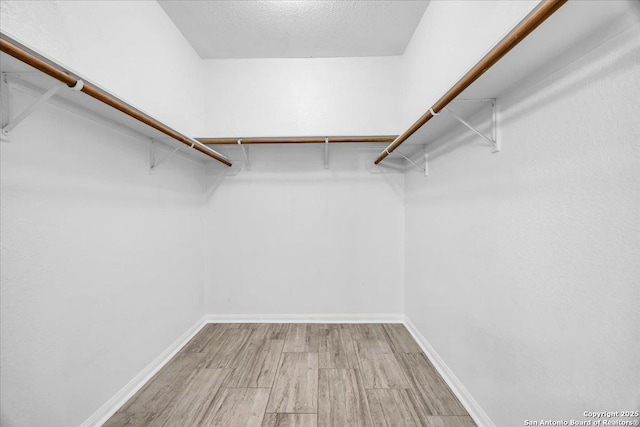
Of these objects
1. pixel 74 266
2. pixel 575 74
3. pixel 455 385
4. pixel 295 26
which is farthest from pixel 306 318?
pixel 295 26

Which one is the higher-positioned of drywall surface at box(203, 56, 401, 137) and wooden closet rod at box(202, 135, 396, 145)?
drywall surface at box(203, 56, 401, 137)

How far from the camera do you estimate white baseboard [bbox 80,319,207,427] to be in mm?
1293

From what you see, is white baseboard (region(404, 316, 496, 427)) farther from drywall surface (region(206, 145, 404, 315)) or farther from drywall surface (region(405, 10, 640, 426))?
drywall surface (region(206, 145, 404, 315))

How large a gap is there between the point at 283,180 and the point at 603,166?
2185 millimetres

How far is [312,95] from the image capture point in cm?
244

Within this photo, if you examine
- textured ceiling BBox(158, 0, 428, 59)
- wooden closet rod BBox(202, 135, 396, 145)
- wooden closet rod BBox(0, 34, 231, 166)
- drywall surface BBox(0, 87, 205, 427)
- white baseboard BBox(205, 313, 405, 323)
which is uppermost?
textured ceiling BBox(158, 0, 428, 59)

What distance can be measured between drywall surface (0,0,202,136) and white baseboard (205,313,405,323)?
1803mm

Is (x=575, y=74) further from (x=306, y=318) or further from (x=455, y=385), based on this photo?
(x=306, y=318)

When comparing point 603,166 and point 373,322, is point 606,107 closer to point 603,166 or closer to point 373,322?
point 603,166

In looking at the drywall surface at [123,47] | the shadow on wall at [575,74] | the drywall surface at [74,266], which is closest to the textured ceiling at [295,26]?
the drywall surface at [123,47]

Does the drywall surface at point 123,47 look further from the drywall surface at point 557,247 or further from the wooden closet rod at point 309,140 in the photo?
the drywall surface at point 557,247

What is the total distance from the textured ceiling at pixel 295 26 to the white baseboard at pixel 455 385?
8.16 ft

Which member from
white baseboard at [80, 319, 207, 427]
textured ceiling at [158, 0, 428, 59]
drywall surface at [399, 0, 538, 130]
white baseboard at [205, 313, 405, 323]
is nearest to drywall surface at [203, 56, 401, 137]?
textured ceiling at [158, 0, 428, 59]

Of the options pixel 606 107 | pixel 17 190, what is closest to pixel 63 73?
pixel 17 190
